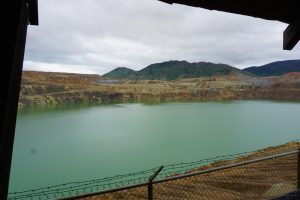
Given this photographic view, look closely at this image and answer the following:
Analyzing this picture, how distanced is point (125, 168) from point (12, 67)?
49.5 ft

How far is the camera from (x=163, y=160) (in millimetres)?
17656

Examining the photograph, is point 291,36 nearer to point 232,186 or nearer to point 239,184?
point 232,186

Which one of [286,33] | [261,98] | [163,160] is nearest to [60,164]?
[163,160]

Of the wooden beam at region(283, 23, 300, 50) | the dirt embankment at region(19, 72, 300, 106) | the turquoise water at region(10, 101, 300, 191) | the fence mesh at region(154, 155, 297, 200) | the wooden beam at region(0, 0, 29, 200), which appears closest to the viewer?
the wooden beam at region(0, 0, 29, 200)

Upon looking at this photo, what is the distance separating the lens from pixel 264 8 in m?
2.23

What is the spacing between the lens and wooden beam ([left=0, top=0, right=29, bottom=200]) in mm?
1375

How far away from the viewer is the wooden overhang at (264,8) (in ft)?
7.00

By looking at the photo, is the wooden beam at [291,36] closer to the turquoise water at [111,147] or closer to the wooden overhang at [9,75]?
the wooden overhang at [9,75]

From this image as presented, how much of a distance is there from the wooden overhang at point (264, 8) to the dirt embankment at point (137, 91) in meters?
68.9

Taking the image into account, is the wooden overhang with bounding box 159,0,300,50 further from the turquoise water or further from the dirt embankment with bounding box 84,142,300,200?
the turquoise water

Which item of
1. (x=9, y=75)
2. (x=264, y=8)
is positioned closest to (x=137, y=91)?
(x=264, y=8)

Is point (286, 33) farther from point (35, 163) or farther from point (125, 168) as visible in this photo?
point (35, 163)

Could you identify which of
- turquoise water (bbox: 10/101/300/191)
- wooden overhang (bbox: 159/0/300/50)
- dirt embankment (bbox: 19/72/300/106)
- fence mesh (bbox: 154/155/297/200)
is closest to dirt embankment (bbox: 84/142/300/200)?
fence mesh (bbox: 154/155/297/200)

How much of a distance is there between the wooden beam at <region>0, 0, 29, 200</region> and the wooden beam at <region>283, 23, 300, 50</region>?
6.36 feet
